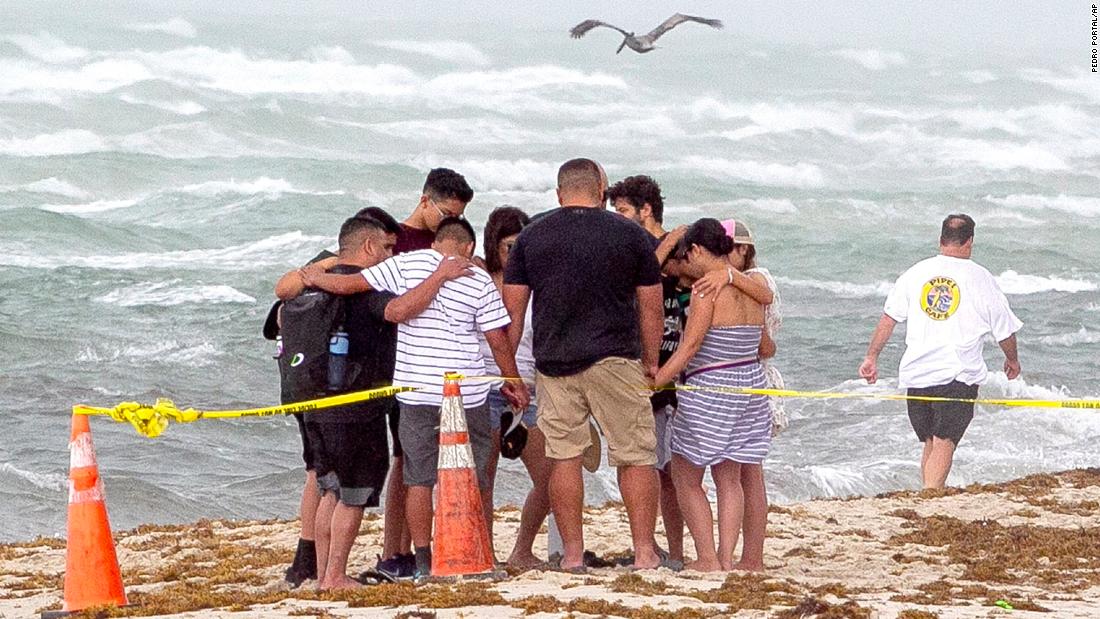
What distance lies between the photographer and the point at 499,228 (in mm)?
7961

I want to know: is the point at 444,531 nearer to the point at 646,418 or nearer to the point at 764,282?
the point at 646,418

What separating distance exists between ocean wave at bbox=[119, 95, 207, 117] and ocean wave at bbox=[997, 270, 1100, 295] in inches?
1158

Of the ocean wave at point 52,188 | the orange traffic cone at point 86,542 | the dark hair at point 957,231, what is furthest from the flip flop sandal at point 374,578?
the ocean wave at point 52,188

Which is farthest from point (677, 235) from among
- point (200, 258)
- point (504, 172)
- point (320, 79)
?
point (320, 79)

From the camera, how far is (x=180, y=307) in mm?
25578

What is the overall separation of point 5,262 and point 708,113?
3643 cm

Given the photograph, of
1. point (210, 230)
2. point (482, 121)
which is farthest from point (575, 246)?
point (482, 121)

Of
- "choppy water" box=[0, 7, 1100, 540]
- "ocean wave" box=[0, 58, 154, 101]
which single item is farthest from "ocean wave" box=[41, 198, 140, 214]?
"ocean wave" box=[0, 58, 154, 101]

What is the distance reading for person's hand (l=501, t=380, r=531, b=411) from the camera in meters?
7.70

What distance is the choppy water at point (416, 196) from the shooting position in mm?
15219

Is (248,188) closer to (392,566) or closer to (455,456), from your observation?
(392,566)

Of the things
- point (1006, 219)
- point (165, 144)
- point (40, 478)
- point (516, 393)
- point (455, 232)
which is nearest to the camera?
point (455, 232)

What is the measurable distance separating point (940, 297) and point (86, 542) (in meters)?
5.03

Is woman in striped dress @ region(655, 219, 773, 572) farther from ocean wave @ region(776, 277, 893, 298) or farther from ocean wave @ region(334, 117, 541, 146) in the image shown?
ocean wave @ region(334, 117, 541, 146)
